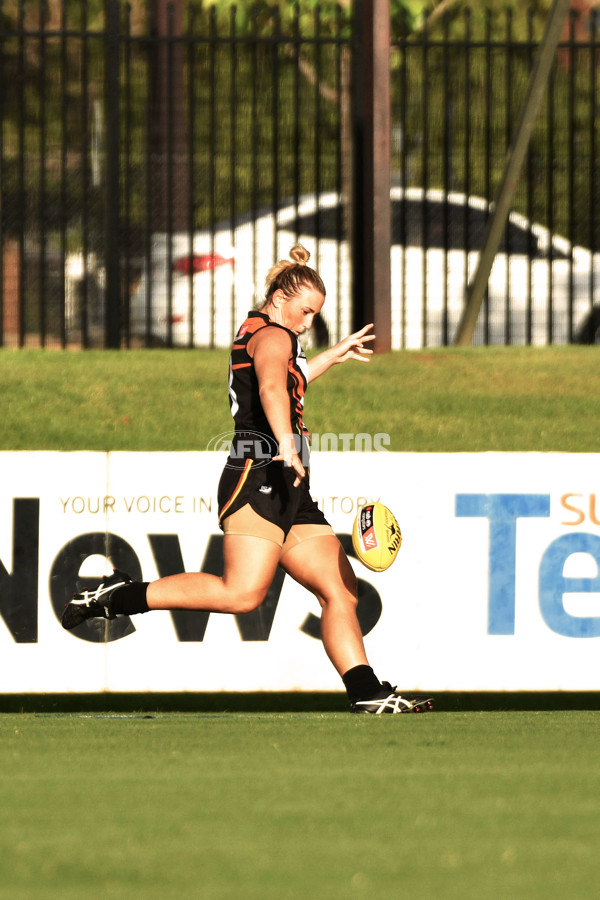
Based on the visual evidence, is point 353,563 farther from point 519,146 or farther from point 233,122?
point 519,146

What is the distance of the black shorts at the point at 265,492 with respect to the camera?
587 centimetres

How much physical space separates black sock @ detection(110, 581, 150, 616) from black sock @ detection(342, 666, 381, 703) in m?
0.84

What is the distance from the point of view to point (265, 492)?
5883 millimetres

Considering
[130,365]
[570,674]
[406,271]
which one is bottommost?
[570,674]

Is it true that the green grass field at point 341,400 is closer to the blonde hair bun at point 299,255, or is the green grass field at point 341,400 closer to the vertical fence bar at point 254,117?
the vertical fence bar at point 254,117

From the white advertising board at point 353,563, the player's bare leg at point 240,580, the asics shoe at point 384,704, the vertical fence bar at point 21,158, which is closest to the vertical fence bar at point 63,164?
the vertical fence bar at point 21,158

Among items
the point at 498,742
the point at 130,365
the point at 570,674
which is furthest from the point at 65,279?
the point at 498,742

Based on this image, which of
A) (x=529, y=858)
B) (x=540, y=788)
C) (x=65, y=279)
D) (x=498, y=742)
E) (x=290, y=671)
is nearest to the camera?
(x=529, y=858)

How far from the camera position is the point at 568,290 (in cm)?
1178

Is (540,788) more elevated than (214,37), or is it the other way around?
(214,37)

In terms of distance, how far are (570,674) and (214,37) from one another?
5.60 meters

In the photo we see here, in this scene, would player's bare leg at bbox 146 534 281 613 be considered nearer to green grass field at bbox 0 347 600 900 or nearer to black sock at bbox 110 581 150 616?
black sock at bbox 110 581 150 616

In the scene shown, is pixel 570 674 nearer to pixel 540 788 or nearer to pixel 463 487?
pixel 463 487

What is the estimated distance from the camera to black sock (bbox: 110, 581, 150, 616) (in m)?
6.06
